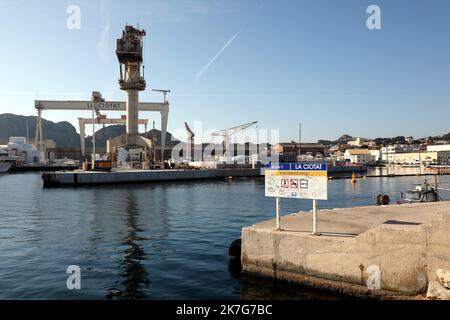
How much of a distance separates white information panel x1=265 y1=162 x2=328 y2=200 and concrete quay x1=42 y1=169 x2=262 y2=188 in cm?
6093

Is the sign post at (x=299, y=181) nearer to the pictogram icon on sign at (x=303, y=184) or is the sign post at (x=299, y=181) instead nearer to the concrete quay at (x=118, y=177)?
the pictogram icon on sign at (x=303, y=184)

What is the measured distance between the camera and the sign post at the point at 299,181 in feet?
44.3

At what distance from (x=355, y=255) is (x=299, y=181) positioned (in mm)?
3491

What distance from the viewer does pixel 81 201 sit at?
1714 inches

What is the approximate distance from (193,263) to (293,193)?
569cm

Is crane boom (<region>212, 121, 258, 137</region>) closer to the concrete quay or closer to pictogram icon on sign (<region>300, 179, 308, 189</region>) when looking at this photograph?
the concrete quay

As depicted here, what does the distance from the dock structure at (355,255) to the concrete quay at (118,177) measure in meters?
61.0

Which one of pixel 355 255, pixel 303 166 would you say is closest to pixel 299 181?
pixel 303 166

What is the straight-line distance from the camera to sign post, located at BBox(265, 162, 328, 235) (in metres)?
13.5

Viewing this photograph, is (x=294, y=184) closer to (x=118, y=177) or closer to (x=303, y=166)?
(x=303, y=166)

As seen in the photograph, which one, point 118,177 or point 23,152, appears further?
point 23,152

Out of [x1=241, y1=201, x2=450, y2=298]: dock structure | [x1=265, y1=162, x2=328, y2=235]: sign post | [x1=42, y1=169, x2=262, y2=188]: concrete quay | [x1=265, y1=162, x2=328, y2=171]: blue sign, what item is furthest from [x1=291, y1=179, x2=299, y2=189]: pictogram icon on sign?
[x1=42, y1=169, x2=262, y2=188]: concrete quay

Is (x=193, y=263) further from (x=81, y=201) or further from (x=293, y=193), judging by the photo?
(x=81, y=201)

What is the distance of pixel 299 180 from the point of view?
14.1 meters
